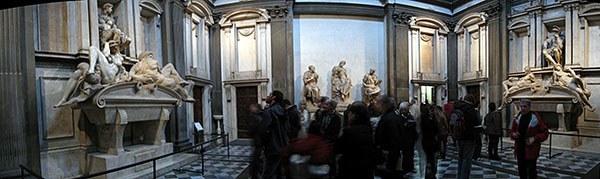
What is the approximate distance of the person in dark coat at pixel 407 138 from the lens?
4.23m

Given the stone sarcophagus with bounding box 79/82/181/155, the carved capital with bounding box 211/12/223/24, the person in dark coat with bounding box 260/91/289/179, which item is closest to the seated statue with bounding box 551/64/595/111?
the person in dark coat with bounding box 260/91/289/179

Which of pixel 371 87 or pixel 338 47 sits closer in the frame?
pixel 371 87

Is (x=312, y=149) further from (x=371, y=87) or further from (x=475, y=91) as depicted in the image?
(x=475, y=91)

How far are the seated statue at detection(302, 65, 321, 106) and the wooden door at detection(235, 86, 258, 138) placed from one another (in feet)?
6.95

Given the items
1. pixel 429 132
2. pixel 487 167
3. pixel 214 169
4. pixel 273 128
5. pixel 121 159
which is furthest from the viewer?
pixel 214 169

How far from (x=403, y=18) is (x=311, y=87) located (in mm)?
5316

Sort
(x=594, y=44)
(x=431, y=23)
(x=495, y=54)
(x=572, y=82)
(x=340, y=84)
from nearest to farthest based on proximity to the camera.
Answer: (x=572, y=82) → (x=594, y=44) → (x=495, y=54) → (x=340, y=84) → (x=431, y=23)

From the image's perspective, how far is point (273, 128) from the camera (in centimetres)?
475

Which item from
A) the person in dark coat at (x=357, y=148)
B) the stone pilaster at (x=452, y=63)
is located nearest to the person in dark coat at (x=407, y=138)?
the person in dark coat at (x=357, y=148)

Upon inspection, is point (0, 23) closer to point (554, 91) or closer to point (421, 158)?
point (421, 158)

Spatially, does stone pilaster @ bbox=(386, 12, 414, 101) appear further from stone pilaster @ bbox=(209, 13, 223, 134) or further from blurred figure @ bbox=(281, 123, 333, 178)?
blurred figure @ bbox=(281, 123, 333, 178)

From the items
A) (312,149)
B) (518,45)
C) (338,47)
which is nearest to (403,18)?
(338,47)

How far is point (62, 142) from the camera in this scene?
607 centimetres

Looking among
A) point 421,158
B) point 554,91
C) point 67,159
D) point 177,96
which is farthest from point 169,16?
point 554,91
